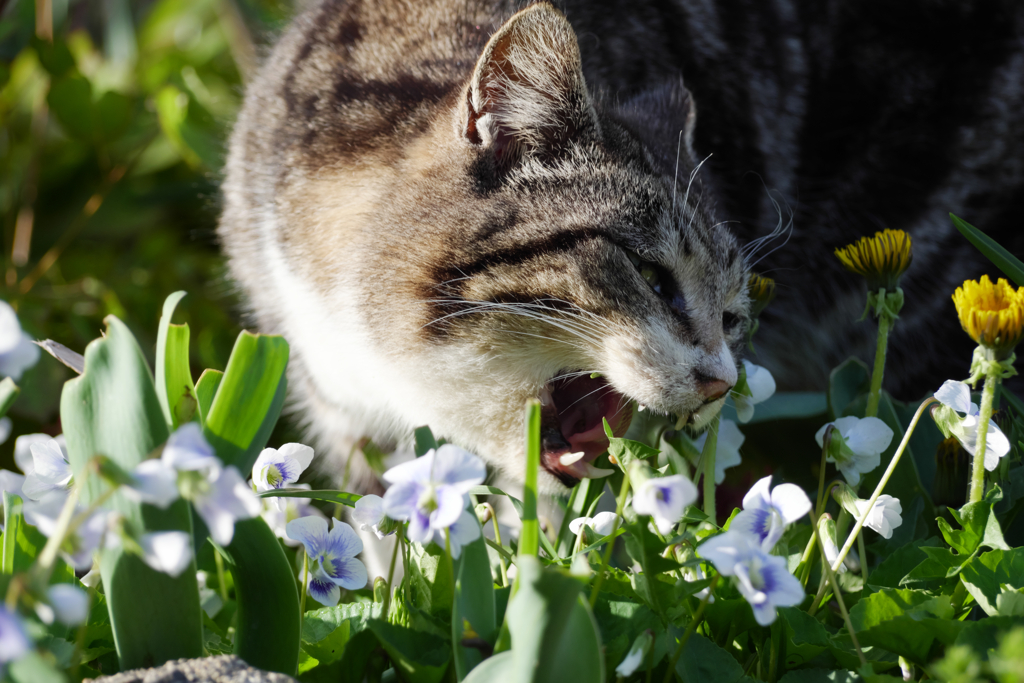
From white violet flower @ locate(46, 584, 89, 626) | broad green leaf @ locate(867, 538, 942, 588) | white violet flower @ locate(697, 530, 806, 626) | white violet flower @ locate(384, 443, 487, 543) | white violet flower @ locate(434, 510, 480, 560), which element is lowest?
broad green leaf @ locate(867, 538, 942, 588)

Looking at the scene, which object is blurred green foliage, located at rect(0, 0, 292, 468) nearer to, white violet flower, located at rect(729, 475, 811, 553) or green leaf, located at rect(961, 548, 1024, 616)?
white violet flower, located at rect(729, 475, 811, 553)

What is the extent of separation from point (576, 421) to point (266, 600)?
0.60 meters

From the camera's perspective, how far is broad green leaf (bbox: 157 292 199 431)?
0.77 meters

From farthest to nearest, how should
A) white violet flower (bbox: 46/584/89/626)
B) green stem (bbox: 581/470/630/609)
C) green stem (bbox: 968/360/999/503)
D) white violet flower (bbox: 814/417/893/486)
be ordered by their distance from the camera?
white violet flower (bbox: 814/417/893/486)
green stem (bbox: 968/360/999/503)
green stem (bbox: 581/470/630/609)
white violet flower (bbox: 46/584/89/626)

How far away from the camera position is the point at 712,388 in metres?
1.05

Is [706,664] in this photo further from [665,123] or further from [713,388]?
[665,123]

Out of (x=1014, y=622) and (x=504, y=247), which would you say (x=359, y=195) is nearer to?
(x=504, y=247)

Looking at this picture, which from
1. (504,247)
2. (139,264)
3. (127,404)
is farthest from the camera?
(139,264)

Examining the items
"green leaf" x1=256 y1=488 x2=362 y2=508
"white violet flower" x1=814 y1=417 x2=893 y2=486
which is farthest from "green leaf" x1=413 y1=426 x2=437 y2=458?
"white violet flower" x1=814 y1=417 x2=893 y2=486

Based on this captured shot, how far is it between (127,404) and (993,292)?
766 millimetres

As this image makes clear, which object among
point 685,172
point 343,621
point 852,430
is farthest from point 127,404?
point 685,172

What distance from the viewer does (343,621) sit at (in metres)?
0.79

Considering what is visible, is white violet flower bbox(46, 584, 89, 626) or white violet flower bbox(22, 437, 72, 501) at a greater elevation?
white violet flower bbox(46, 584, 89, 626)

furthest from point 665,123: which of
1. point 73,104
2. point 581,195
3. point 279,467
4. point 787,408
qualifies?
point 73,104
